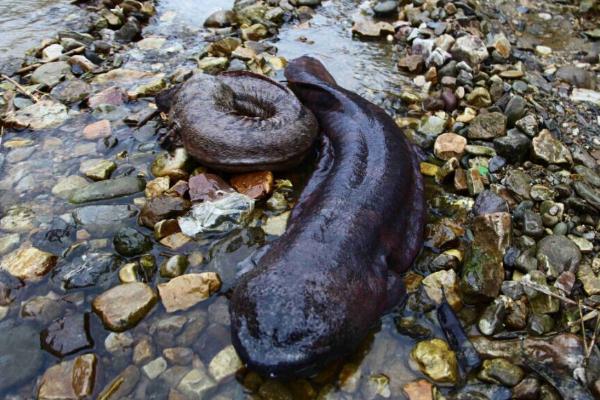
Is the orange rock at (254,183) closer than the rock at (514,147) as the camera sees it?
Yes

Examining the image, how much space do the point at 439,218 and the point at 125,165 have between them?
10.2 feet

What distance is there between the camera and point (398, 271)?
3.79 m

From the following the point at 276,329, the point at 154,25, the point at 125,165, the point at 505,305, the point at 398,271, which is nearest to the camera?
the point at 276,329

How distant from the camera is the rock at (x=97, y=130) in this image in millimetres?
5188

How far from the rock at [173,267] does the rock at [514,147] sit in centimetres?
337

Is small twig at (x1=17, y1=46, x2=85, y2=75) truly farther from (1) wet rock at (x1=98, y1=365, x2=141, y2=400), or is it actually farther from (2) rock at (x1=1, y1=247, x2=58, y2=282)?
(1) wet rock at (x1=98, y1=365, x2=141, y2=400)

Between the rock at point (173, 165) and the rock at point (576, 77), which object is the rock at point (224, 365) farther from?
the rock at point (576, 77)

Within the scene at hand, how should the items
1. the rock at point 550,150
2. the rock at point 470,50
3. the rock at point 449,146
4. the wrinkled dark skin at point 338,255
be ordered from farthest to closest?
1. the rock at point 470,50
2. the rock at point 449,146
3. the rock at point 550,150
4. the wrinkled dark skin at point 338,255

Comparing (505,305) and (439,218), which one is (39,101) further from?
(505,305)

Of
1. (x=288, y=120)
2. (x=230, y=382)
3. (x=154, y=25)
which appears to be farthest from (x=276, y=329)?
Answer: (x=154, y=25)

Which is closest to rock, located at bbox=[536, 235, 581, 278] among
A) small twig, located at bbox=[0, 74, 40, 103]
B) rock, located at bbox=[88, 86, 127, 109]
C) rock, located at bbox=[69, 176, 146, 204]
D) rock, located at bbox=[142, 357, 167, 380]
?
rock, located at bbox=[142, 357, 167, 380]

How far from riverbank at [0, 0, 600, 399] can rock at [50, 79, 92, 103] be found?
3 centimetres

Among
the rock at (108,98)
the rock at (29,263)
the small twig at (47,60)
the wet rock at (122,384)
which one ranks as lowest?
the wet rock at (122,384)

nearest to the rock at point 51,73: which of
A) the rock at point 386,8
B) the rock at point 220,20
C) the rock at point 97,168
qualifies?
the rock at point 97,168
